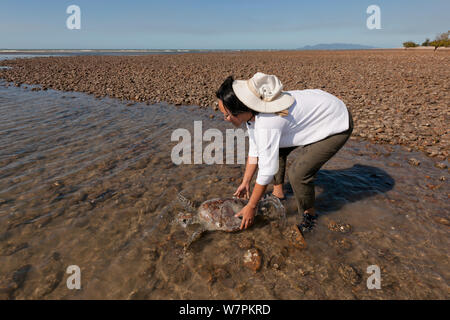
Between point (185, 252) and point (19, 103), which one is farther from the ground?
point (19, 103)

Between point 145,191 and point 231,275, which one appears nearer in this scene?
point 231,275

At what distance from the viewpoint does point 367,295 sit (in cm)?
277

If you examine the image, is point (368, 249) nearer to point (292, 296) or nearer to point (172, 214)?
point (292, 296)

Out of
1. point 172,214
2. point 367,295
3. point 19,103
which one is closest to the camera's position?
point 367,295

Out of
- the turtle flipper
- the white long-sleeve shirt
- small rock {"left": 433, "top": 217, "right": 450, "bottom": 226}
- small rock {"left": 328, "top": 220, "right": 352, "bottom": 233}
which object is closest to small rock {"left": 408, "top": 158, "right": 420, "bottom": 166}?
small rock {"left": 433, "top": 217, "right": 450, "bottom": 226}

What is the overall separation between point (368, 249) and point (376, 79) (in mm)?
14029

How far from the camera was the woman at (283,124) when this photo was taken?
2.69 metres

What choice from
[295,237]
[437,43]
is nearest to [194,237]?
[295,237]

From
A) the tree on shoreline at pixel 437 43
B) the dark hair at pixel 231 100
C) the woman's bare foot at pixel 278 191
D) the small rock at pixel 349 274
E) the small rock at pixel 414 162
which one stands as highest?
the tree on shoreline at pixel 437 43

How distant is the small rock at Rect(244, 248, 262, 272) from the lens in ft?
10.4

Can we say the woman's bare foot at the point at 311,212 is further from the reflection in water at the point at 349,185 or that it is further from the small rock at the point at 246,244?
the small rock at the point at 246,244

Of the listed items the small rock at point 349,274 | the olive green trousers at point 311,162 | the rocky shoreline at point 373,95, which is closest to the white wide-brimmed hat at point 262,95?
the olive green trousers at point 311,162

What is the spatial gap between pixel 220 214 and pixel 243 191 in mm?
606
